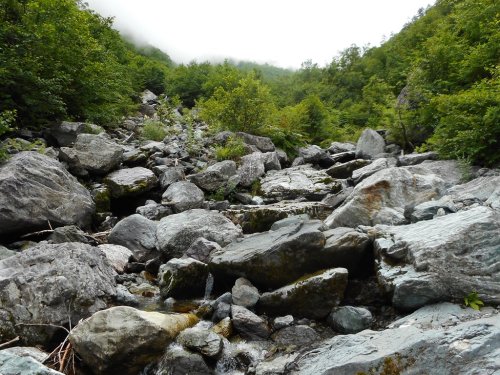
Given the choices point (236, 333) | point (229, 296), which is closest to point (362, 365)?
point (236, 333)

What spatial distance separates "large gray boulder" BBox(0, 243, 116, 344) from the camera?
4938 millimetres

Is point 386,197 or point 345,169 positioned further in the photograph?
point 345,169

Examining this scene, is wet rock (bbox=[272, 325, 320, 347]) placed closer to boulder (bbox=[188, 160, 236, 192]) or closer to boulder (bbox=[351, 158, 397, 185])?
boulder (bbox=[351, 158, 397, 185])

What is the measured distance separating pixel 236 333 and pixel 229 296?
723 mm

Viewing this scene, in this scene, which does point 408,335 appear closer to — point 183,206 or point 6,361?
point 6,361

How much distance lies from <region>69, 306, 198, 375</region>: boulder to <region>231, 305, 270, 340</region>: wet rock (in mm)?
996

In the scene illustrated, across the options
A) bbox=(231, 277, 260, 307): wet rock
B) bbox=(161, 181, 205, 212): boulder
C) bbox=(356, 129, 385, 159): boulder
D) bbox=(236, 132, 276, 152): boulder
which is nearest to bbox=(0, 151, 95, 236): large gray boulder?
bbox=(161, 181, 205, 212): boulder

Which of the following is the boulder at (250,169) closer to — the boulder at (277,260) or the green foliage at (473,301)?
the boulder at (277,260)

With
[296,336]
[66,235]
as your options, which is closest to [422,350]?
[296,336]

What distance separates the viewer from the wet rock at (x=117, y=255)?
7484 mm

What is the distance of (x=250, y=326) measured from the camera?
5.23 meters

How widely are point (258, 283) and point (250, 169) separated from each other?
25.1 feet

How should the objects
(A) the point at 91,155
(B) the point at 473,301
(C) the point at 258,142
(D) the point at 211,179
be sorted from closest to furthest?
(B) the point at 473,301
(A) the point at 91,155
(D) the point at 211,179
(C) the point at 258,142

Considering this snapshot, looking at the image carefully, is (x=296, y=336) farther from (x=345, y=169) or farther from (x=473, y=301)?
(x=345, y=169)
